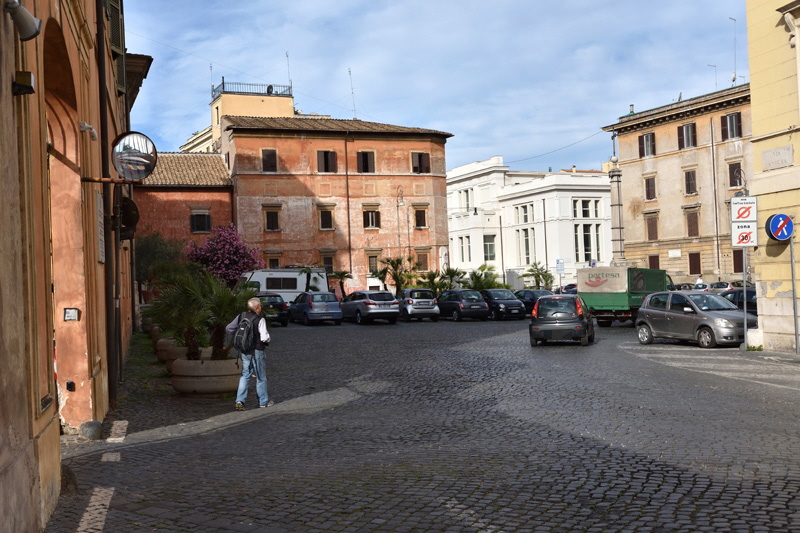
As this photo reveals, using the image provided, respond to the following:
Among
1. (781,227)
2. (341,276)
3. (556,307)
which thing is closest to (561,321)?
(556,307)

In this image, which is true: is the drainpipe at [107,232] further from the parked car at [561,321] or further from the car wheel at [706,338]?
the car wheel at [706,338]

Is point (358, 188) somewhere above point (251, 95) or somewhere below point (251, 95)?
below

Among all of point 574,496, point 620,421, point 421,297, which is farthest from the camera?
point 421,297

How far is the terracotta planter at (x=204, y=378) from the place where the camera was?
13.6m

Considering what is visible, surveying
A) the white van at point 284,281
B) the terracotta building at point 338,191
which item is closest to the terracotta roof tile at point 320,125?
the terracotta building at point 338,191

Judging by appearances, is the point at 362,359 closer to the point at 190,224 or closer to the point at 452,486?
the point at 452,486

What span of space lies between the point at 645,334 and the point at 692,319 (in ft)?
5.47

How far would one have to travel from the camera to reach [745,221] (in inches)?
742

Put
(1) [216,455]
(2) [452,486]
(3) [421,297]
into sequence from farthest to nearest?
(3) [421,297] < (1) [216,455] < (2) [452,486]

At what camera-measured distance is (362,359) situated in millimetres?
19984

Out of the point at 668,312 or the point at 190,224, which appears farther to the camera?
the point at 190,224

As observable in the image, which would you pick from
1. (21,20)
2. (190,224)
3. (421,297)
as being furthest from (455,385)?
(190,224)

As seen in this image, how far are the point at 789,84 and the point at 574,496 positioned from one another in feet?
48.7

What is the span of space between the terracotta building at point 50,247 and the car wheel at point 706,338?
46.4 ft
